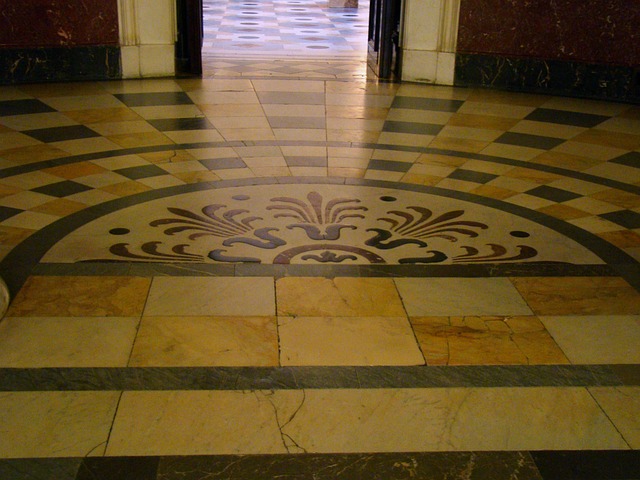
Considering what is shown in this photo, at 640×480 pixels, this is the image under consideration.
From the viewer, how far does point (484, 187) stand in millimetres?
4254

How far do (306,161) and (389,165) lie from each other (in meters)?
0.49

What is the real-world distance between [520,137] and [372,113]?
1141 mm

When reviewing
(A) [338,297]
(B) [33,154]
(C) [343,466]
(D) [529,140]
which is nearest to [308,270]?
(A) [338,297]

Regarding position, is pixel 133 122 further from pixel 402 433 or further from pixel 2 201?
pixel 402 433

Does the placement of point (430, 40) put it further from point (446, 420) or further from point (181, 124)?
point (446, 420)

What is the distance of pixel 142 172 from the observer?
4.34m

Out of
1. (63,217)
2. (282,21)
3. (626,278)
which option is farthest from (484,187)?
(282,21)

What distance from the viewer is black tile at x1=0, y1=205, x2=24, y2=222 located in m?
3.59

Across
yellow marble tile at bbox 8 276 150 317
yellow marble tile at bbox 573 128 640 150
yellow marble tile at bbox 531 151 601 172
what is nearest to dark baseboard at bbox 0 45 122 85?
yellow marble tile at bbox 531 151 601 172

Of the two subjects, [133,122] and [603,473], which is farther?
[133,122]

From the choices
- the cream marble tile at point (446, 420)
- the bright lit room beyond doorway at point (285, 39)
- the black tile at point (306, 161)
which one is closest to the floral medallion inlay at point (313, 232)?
the black tile at point (306, 161)

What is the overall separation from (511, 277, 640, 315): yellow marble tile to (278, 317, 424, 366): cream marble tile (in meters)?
0.56

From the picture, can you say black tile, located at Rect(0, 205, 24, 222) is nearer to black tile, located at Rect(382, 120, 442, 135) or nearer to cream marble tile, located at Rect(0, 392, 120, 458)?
cream marble tile, located at Rect(0, 392, 120, 458)

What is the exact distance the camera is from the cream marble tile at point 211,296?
8.96 ft
